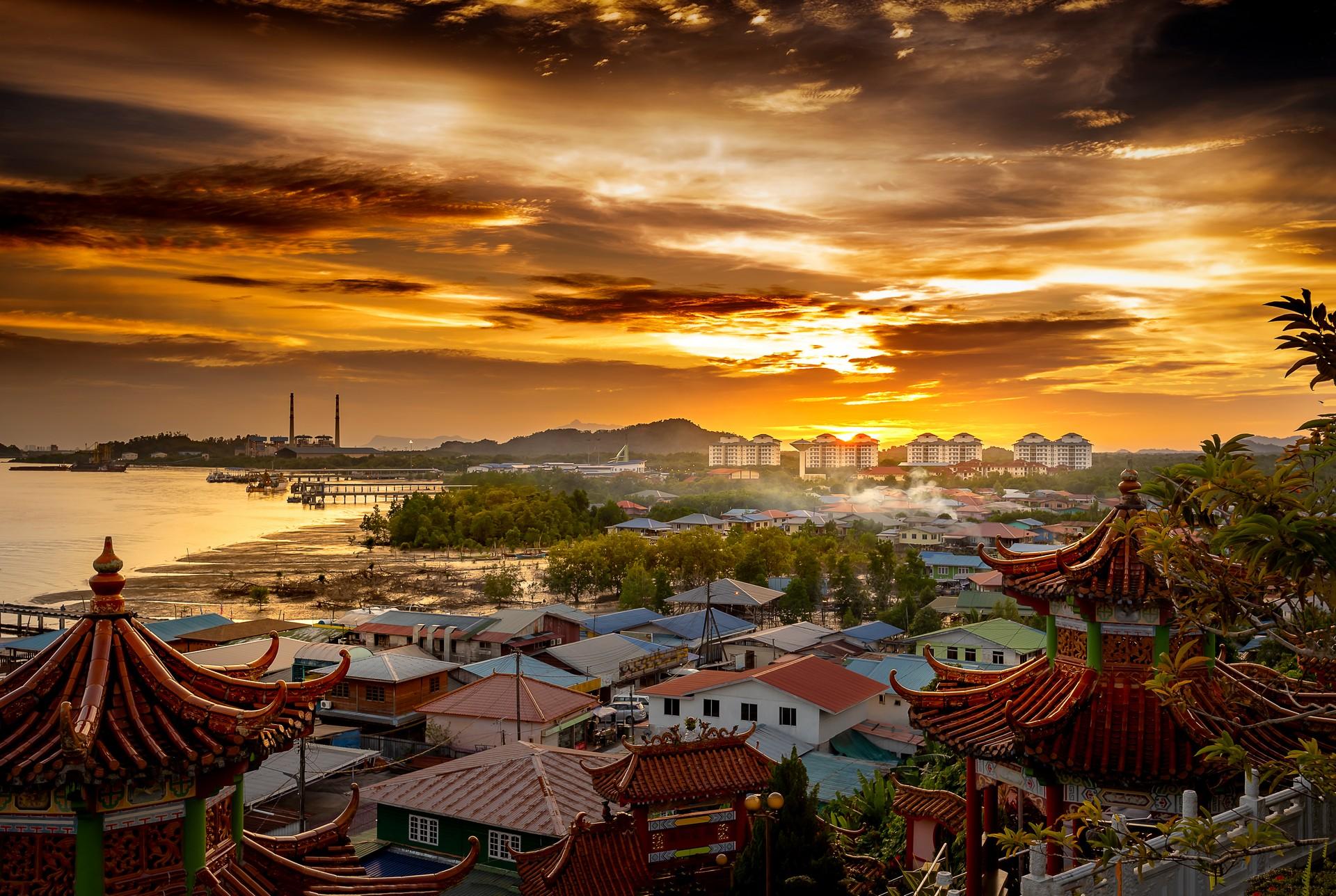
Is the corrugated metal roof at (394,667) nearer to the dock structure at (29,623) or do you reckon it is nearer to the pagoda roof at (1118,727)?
the dock structure at (29,623)

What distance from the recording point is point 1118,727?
8.95 metres

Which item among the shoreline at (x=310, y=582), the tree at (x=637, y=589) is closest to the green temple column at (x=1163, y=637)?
the tree at (x=637, y=589)

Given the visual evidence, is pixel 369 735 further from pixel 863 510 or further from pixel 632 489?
pixel 632 489

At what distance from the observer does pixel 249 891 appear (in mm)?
6992

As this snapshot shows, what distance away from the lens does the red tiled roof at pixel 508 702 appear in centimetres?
2945

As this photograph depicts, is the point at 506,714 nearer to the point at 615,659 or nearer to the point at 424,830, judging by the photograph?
the point at 424,830

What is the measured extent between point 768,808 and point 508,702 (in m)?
20.0

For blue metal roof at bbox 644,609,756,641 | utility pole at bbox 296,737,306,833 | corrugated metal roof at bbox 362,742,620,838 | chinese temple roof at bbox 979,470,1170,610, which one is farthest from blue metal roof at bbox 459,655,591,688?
chinese temple roof at bbox 979,470,1170,610

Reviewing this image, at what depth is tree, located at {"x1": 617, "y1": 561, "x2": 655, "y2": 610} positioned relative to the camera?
189 feet

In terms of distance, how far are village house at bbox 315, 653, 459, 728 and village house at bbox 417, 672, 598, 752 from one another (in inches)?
105

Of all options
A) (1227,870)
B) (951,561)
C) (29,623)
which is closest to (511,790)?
(1227,870)

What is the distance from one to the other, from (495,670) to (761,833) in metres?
25.6

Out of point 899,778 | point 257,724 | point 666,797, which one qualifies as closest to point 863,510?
point 899,778

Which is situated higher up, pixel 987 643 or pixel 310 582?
pixel 987 643
